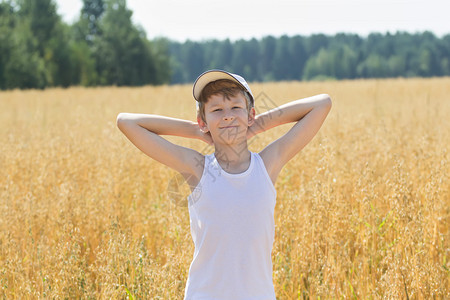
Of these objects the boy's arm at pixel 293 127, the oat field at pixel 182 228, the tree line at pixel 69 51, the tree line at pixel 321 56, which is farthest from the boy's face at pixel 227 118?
the tree line at pixel 321 56

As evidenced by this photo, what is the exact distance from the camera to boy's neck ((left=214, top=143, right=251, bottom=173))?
56.2 inches

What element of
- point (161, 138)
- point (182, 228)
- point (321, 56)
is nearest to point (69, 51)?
point (182, 228)

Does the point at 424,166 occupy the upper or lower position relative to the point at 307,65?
lower

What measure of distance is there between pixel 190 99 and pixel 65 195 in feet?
33.5

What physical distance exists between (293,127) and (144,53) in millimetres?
45924

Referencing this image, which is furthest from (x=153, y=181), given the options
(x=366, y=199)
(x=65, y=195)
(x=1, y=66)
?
(x=1, y=66)

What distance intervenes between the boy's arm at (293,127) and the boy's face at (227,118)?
108mm

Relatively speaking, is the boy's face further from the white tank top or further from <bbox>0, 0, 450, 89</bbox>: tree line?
<bbox>0, 0, 450, 89</bbox>: tree line

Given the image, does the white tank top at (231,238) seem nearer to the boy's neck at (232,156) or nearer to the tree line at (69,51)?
the boy's neck at (232,156)

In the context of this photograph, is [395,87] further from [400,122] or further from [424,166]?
[424,166]

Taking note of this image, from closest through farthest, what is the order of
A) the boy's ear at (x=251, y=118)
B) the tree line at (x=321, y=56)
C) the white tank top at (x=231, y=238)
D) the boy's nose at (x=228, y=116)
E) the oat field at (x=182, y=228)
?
the white tank top at (x=231, y=238) < the boy's nose at (x=228, y=116) < the boy's ear at (x=251, y=118) < the oat field at (x=182, y=228) < the tree line at (x=321, y=56)

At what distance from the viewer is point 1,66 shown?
97.7 feet

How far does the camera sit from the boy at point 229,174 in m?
1.32

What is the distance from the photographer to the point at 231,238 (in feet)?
4.34
